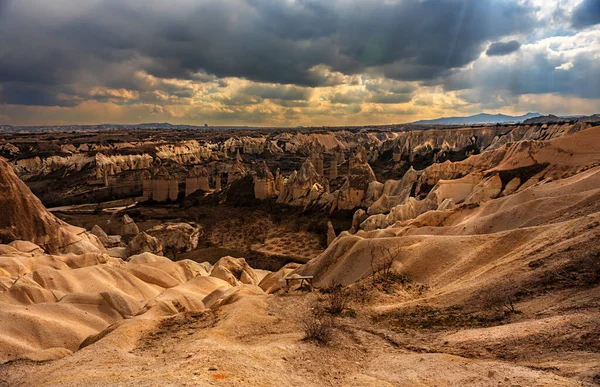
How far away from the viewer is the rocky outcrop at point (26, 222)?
19594mm

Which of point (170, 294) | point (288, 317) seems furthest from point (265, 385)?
point (170, 294)

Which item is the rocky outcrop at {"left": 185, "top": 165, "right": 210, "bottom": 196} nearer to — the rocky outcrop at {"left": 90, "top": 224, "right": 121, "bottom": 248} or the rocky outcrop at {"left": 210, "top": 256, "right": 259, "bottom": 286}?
the rocky outcrop at {"left": 90, "top": 224, "right": 121, "bottom": 248}

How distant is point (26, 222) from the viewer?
20094 mm

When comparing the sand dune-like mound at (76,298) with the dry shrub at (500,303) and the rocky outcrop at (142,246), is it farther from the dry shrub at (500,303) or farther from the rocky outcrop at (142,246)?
A: the rocky outcrop at (142,246)

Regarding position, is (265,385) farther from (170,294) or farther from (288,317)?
(170,294)

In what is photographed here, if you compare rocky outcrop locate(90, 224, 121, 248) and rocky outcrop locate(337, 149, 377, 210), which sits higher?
rocky outcrop locate(337, 149, 377, 210)

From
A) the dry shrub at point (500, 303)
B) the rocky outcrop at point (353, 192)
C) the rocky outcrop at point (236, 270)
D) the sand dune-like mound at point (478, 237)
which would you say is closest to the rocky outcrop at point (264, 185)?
the rocky outcrop at point (353, 192)

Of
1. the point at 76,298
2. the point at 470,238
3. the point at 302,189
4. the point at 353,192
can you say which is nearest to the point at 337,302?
the point at 470,238

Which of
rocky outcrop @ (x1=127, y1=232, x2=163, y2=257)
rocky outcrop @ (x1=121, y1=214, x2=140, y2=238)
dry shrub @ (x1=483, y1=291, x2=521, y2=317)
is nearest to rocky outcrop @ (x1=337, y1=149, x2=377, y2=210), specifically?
rocky outcrop @ (x1=127, y1=232, x2=163, y2=257)

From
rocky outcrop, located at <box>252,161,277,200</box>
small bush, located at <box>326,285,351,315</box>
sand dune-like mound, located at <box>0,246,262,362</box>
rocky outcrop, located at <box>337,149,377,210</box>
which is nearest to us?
sand dune-like mound, located at <box>0,246,262,362</box>

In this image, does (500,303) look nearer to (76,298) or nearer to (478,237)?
(478,237)

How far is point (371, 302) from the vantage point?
10805mm

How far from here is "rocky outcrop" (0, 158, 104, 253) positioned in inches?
771

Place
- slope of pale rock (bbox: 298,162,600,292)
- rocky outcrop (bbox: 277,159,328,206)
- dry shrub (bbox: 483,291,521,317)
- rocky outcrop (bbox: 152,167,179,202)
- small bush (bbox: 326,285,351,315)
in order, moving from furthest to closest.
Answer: rocky outcrop (bbox: 152,167,179,202), rocky outcrop (bbox: 277,159,328,206), slope of pale rock (bbox: 298,162,600,292), small bush (bbox: 326,285,351,315), dry shrub (bbox: 483,291,521,317)
